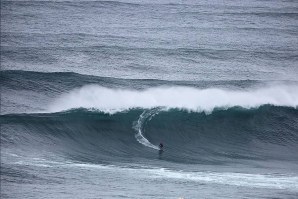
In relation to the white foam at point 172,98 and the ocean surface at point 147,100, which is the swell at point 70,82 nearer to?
the ocean surface at point 147,100

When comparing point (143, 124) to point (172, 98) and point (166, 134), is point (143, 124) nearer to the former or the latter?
point (166, 134)

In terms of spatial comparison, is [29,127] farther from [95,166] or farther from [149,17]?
[149,17]

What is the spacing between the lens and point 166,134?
34.8 metres

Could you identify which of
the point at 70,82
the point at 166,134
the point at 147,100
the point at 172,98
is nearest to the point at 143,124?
the point at 166,134

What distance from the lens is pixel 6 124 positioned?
109 feet

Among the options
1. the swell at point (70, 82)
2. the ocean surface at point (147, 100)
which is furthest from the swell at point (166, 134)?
the swell at point (70, 82)

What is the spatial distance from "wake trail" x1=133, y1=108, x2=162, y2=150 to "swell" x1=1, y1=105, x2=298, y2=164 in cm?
10

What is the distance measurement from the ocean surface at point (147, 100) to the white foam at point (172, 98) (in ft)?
0.25

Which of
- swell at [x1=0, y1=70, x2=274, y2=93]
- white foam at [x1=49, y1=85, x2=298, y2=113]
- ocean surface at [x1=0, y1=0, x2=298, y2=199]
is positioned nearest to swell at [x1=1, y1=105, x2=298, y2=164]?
ocean surface at [x1=0, y1=0, x2=298, y2=199]

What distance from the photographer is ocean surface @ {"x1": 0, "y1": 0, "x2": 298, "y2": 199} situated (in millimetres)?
27531

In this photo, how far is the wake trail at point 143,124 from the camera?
33075mm

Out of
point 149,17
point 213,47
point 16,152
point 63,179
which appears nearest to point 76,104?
point 16,152

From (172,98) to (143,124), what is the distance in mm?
4010

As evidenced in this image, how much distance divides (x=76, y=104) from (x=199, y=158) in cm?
900
